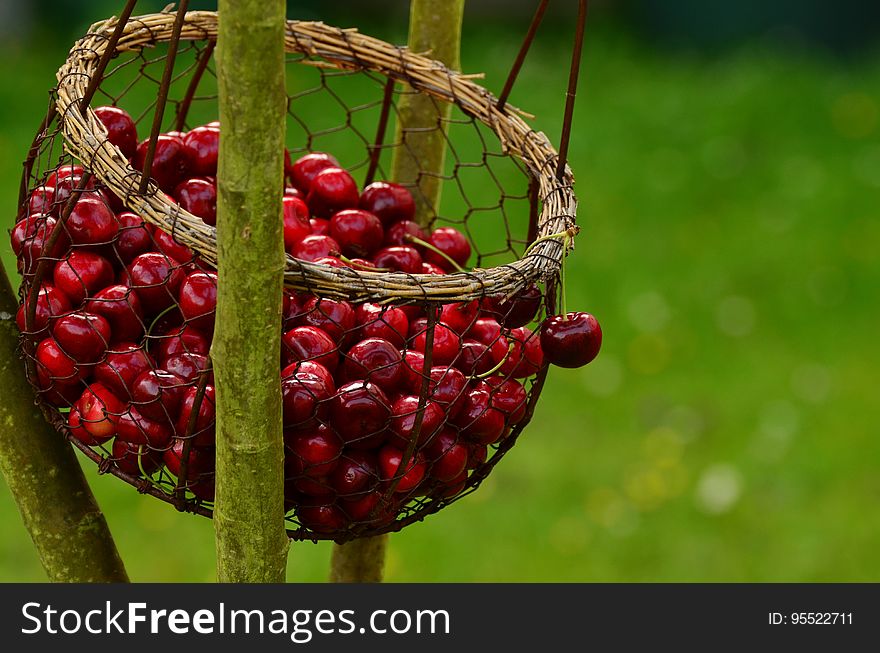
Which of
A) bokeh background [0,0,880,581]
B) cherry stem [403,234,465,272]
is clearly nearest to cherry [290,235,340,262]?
cherry stem [403,234,465,272]

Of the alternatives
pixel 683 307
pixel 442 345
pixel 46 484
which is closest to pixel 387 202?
pixel 442 345

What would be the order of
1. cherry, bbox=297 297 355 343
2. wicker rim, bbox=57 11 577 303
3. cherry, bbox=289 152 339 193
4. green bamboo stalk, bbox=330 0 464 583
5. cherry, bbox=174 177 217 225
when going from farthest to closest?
green bamboo stalk, bbox=330 0 464 583 < cherry, bbox=289 152 339 193 < cherry, bbox=174 177 217 225 < cherry, bbox=297 297 355 343 < wicker rim, bbox=57 11 577 303

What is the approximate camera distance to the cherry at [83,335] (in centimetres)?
105

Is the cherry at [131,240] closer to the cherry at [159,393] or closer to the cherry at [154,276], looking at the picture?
the cherry at [154,276]

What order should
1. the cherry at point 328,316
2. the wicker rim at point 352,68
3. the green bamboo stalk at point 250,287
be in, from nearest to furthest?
the green bamboo stalk at point 250,287, the wicker rim at point 352,68, the cherry at point 328,316

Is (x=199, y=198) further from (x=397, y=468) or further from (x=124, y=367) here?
(x=397, y=468)

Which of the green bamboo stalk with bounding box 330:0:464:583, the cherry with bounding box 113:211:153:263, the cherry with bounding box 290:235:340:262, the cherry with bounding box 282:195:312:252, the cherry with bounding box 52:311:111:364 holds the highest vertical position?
the green bamboo stalk with bounding box 330:0:464:583

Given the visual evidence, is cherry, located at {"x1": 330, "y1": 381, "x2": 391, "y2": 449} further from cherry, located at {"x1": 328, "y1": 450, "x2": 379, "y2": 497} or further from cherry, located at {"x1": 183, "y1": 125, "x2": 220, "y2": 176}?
cherry, located at {"x1": 183, "y1": 125, "x2": 220, "y2": 176}

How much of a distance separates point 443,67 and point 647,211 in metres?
2.73

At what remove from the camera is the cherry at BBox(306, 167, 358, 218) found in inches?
53.3

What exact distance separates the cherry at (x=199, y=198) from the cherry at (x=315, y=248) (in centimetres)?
10

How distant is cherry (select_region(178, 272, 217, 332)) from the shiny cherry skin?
106 millimetres

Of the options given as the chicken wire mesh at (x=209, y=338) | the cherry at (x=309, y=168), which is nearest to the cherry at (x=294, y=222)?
the chicken wire mesh at (x=209, y=338)
